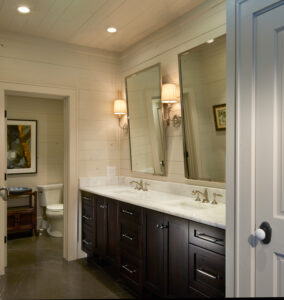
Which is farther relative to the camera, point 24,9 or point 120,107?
point 120,107

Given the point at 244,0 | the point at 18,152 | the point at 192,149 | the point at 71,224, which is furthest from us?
the point at 18,152

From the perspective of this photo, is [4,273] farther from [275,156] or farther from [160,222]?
[275,156]

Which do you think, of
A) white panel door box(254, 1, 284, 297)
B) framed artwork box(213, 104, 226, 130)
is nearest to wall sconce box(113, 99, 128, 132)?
framed artwork box(213, 104, 226, 130)


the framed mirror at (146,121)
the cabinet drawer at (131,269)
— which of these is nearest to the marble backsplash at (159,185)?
the framed mirror at (146,121)

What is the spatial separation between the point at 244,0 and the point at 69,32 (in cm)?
227

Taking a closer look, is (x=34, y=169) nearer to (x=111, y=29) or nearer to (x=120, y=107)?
(x=120, y=107)

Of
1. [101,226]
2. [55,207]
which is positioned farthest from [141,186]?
[55,207]

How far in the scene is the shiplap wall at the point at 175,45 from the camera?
2627 mm

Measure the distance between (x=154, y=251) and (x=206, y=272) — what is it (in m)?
0.59

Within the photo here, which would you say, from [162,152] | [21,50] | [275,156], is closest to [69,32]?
[21,50]

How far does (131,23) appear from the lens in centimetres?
311

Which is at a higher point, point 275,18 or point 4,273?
point 275,18

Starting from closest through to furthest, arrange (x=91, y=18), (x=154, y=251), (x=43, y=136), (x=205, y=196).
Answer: (x=154, y=251), (x=205, y=196), (x=91, y=18), (x=43, y=136)

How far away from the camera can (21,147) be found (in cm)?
494
